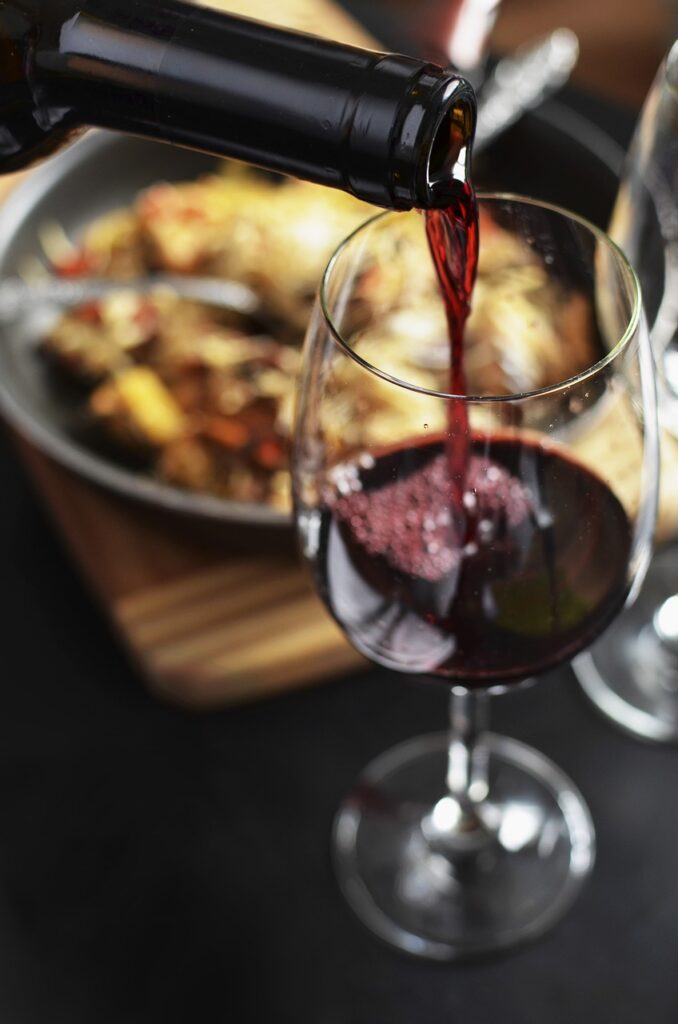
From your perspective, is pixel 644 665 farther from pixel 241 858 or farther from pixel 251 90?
pixel 251 90

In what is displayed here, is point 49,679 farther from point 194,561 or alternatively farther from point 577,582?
point 577,582

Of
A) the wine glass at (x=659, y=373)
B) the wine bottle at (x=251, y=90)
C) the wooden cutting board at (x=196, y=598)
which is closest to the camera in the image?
→ the wine bottle at (x=251, y=90)

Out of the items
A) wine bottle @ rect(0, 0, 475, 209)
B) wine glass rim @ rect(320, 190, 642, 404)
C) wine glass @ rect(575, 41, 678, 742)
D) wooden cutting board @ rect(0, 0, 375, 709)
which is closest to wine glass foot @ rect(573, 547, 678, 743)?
wine glass @ rect(575, 41, 678, 742)

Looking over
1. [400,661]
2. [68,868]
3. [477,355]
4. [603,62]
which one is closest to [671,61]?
[477,355]

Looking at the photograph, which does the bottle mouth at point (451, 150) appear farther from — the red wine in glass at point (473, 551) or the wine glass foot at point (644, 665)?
the wine glass foot at point (644, 665)

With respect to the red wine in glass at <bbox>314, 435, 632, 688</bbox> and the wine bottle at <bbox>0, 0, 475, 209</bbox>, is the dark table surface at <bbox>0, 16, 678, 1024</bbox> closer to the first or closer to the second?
the red wine in glass at <bbox>314, 435, 632, 688</bbox>

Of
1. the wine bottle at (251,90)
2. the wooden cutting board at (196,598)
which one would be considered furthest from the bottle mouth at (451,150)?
the wooden cutting board at (196,598)

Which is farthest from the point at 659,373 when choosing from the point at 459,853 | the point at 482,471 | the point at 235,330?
the point at 235,330
